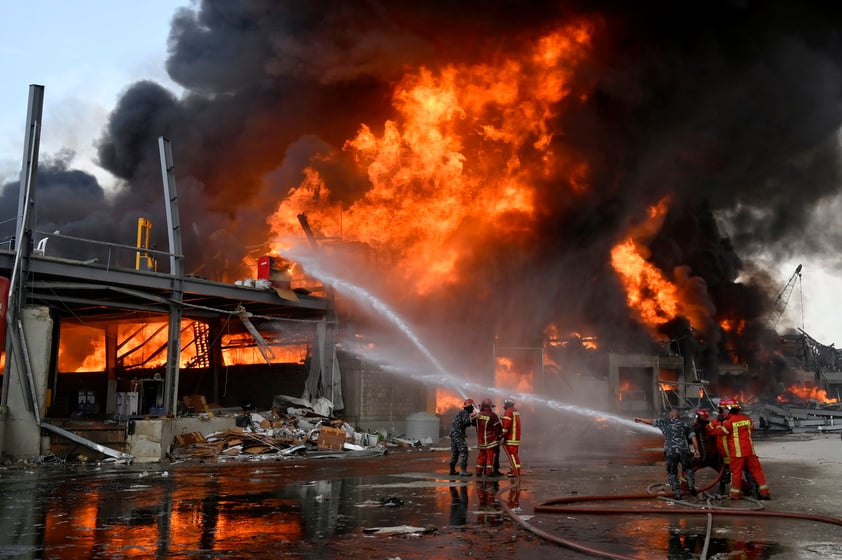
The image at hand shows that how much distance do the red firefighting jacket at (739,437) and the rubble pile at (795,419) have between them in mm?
23456

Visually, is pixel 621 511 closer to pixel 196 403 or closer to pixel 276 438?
pixel 276 438

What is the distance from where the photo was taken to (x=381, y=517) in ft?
32.7

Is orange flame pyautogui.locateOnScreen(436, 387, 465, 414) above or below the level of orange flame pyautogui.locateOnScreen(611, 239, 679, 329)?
below

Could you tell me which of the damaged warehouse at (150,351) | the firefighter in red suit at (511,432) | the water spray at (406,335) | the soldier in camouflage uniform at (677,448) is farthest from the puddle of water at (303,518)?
the water spray at (406,335)

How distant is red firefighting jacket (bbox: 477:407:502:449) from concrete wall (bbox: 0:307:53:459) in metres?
11.2

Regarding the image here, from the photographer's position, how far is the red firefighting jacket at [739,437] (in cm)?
1140

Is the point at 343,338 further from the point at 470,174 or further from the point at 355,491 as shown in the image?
the point at 355,491

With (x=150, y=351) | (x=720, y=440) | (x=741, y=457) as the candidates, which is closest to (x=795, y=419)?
(x=720, y=440)

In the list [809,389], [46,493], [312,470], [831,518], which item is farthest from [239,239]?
[809,389]

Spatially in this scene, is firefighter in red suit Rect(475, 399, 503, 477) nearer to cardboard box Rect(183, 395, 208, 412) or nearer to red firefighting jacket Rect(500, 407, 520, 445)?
red firefighting jacket Rect(500, 407, 520, 445)

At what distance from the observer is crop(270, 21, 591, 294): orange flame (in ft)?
99.9

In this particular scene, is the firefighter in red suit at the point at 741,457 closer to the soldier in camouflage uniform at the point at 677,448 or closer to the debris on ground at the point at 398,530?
the soldier in camouflage uniform at the point at 677,448

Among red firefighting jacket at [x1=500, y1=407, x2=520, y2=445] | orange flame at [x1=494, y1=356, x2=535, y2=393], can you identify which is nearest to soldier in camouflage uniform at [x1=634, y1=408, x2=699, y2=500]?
red firefighting jacket at [x1=500, y1=407, x2=520, y2=445]

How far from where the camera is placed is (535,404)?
3400 cm
